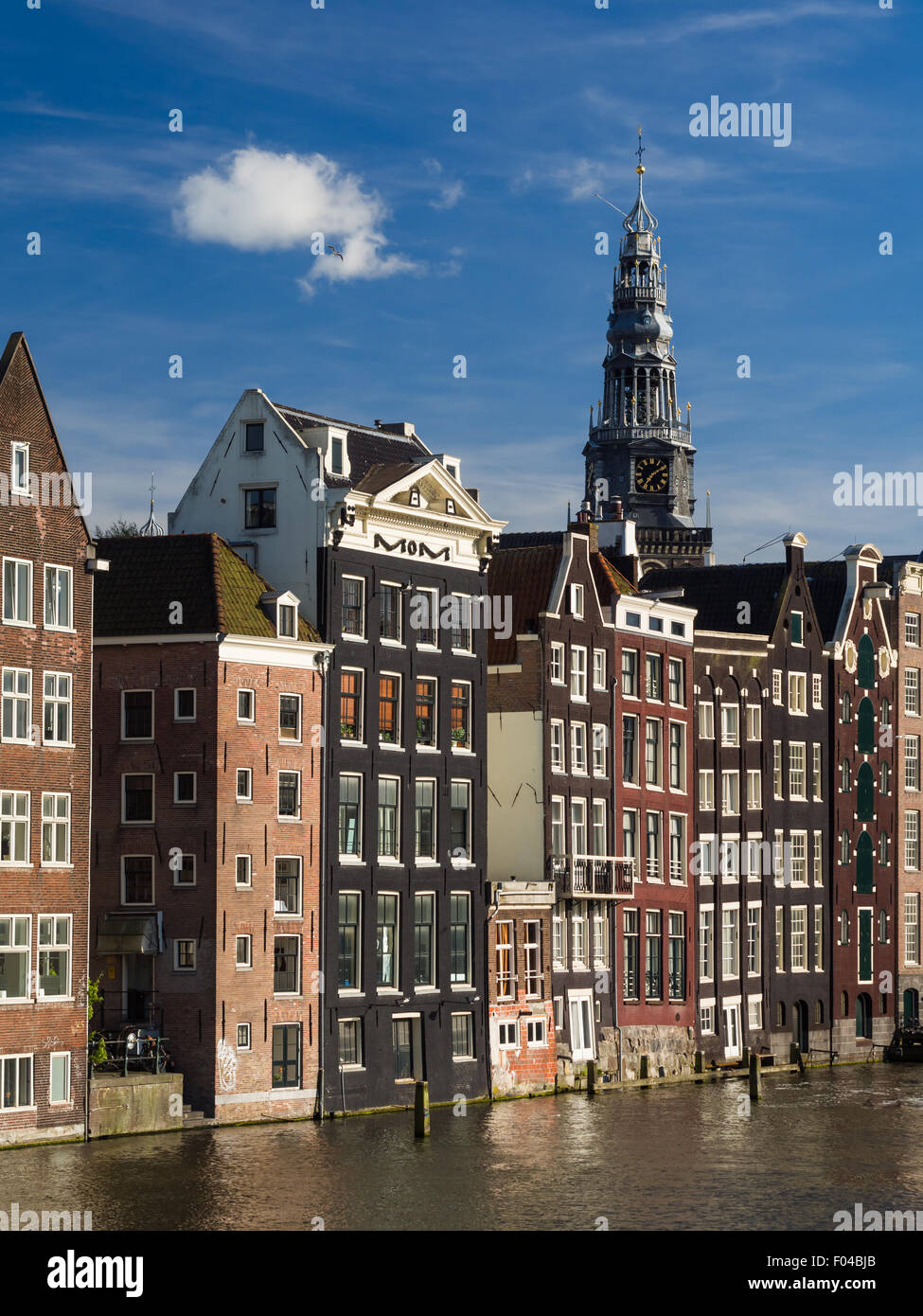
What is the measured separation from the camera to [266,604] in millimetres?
76500

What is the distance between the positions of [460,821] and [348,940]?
7.63 m

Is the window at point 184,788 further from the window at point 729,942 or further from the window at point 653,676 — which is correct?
the window at point 729,942

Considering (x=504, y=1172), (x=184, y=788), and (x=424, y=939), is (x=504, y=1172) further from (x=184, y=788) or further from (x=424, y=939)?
(x=424, y=939)

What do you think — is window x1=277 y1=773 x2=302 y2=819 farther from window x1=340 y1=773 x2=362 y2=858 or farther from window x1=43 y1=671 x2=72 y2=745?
window x1=43 y1=671 x2=72 y2=745

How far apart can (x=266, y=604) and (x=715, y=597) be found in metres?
38.9

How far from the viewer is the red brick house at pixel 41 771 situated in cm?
6562

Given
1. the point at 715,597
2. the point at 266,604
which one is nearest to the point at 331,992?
the point at 266,604

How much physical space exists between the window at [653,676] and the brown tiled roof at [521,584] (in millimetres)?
7491

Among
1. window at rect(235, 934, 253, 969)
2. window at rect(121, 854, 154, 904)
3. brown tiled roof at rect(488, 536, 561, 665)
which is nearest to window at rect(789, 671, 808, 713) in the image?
brown tiled roof at rect(488, 536, 561, 665)

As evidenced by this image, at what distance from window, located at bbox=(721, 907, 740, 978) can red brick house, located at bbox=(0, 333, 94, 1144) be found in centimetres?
4113

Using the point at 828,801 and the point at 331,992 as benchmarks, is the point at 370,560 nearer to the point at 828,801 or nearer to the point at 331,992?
the point at 331,992

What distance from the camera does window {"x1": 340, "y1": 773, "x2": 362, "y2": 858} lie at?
79125 millimetres

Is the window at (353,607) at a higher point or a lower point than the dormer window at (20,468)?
lower

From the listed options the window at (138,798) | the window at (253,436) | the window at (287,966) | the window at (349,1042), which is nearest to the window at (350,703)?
the window at (287,966)
